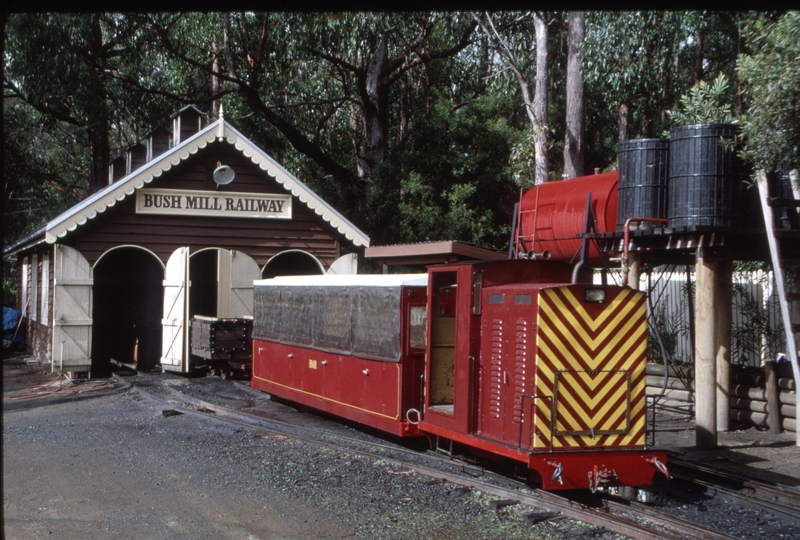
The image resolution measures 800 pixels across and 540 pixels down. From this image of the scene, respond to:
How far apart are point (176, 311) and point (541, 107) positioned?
10.9 meters

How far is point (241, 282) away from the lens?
19656mm

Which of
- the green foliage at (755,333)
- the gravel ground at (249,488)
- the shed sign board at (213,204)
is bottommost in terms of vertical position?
the gravel ground at (249,488)

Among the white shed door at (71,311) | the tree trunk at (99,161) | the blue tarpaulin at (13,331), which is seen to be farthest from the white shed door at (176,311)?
the tree trunk at (99,161)

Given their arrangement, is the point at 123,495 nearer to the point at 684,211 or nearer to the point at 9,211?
the point at 684,211

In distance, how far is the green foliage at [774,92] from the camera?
363 inches

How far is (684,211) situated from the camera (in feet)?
37.9

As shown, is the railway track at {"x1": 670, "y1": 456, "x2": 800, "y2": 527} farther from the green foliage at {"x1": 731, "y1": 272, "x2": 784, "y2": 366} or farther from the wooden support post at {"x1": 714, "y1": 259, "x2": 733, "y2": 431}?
the green foliage at {"x1": 731, "y1": 272, "x2": 784, "y2": 366}

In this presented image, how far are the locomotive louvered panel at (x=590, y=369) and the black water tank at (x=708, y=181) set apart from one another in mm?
3429

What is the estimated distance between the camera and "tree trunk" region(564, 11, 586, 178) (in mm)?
20609

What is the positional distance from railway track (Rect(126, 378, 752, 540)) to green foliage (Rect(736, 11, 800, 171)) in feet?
16.1

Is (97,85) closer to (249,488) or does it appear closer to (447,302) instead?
(447,302)

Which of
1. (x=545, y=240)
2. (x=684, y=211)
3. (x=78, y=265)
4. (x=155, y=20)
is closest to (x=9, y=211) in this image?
(x=155, y=20)

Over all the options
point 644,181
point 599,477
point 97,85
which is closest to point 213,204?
point 97,85

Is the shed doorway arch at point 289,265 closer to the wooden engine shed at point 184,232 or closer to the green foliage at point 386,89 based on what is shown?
the wooden engine shed at point 184,232
